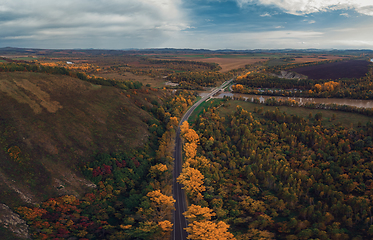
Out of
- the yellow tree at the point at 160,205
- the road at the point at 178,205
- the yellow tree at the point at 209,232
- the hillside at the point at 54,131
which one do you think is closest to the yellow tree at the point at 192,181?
the road at the point at 178,205

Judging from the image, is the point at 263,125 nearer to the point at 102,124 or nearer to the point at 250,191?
the point at 250,191

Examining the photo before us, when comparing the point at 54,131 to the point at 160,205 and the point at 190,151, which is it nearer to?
the point at 160,205

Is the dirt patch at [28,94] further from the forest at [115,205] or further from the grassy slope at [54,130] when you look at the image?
the forest at [115,205]

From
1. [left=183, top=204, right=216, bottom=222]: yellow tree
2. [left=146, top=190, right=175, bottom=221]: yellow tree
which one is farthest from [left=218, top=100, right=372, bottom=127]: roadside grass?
[left=183, top=204, right=216, bottom=222]: yellow tree

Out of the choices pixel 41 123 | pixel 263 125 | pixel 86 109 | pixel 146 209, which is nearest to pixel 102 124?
pixel 86 109

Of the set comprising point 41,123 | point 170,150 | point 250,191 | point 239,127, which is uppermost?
point 41,123

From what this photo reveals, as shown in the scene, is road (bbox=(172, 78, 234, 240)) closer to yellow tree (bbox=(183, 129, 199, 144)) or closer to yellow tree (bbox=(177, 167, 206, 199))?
yellow tree (bbox=(177, 167, 206, 199))
